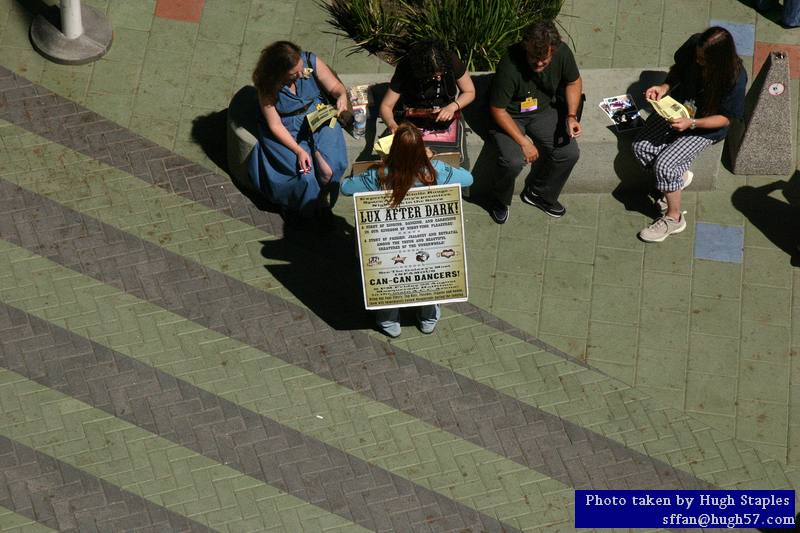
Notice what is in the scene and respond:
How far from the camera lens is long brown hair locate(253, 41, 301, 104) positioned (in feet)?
25.9

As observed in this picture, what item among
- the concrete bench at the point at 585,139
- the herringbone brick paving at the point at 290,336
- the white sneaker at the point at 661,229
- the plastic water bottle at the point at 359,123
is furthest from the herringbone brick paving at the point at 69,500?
the white sneaker at the point at 661,229

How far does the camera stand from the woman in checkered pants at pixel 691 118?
809 centimetres

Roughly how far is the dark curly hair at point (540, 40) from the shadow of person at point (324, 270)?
2.03 meters

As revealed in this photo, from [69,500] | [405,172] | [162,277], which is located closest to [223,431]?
[69,500]

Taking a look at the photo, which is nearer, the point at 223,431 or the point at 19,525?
the point at 19,525

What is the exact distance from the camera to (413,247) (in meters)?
7.71

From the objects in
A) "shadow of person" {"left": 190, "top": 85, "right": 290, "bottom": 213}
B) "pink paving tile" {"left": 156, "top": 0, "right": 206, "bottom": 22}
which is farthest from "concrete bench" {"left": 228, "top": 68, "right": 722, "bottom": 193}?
"pink paving tile" {"left": 156, "top": 0, "right": 206, "bottom": 22}

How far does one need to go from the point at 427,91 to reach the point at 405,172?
113 cm

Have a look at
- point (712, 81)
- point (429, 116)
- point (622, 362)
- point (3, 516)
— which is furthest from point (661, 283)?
point (3, 516)

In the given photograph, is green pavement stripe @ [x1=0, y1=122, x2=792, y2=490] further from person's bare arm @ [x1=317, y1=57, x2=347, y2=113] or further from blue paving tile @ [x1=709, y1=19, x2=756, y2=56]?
blue paving tile @ [x1=709, y1=19, x2=756, y2=56]

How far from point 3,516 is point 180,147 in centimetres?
320

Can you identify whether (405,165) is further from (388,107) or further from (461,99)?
(461,99)

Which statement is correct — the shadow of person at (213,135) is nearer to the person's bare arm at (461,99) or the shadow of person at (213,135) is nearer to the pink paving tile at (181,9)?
the pink paving tile at (181,9)

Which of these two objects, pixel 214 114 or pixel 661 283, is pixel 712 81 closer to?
pixel 661 283
